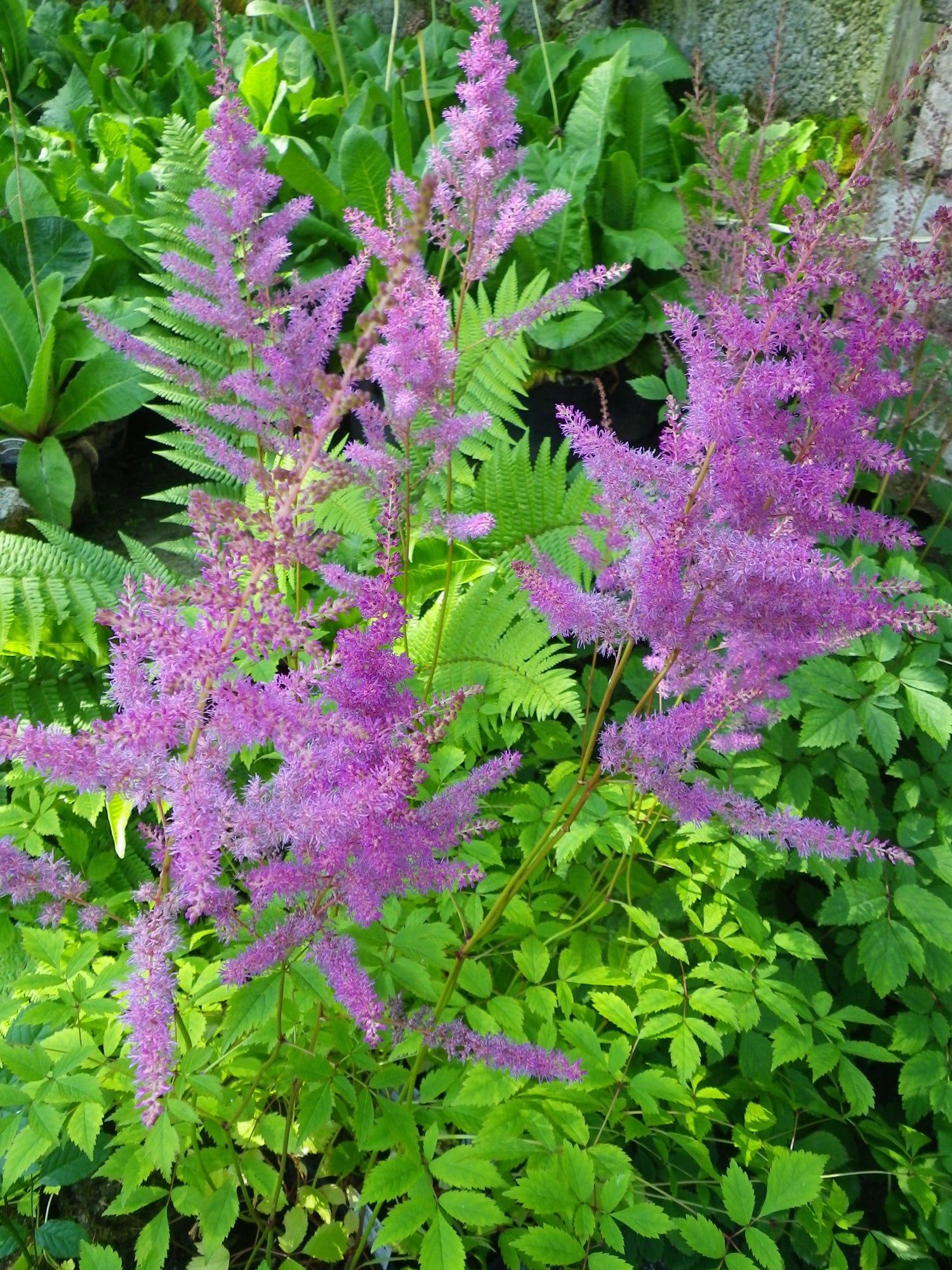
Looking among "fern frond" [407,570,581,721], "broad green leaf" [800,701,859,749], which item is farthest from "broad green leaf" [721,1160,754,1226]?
"fern frond" [407,570,581,721]

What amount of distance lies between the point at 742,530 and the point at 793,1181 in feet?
2.74

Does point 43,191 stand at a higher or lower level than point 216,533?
lower

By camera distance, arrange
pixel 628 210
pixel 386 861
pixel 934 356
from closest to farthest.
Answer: pixel 386 861 → pixel 934 356 → pixel 628 210

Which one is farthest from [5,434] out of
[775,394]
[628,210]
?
[775,394]

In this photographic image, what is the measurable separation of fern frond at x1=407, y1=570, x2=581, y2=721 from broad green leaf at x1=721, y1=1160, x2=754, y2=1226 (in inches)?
37.2

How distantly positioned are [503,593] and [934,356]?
1610mm

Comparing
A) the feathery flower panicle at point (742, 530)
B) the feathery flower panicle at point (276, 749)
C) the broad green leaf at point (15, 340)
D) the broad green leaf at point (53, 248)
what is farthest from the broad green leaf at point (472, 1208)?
the broad green leaf at point (53, 248)

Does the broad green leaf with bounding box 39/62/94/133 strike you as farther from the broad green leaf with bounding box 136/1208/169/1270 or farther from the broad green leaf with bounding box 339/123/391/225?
the broad green leaf with bounding box 136/1208/169/1270

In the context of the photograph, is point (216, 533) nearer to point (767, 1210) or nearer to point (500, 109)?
point (500, 109)

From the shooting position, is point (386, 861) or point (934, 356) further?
point (934, 356)

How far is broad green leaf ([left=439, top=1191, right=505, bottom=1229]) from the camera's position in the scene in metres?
1.08

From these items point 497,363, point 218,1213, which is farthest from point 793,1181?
point 497,363

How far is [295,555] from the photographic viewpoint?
883 mm

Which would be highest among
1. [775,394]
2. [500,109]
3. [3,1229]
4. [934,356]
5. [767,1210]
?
[500,109]
